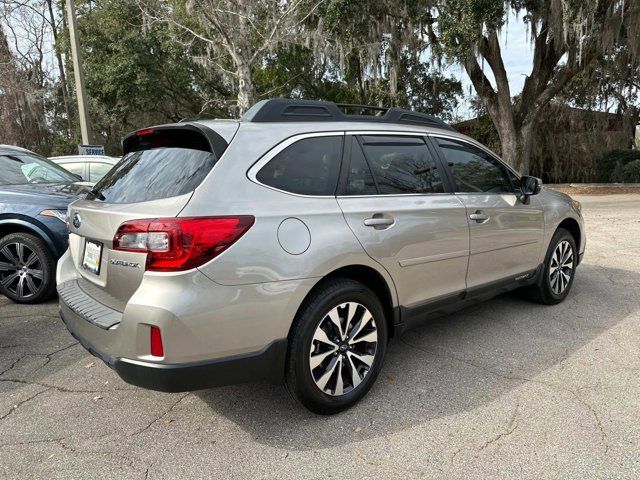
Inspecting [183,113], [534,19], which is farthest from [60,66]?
[534,19]

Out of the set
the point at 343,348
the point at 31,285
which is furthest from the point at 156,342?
the point at 31,285

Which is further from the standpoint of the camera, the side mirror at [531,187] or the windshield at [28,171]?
the windshield at [28,171]

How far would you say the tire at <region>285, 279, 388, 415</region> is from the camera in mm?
2613

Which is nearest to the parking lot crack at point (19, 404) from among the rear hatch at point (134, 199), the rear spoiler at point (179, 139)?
the rear hatch at point (134, 199)

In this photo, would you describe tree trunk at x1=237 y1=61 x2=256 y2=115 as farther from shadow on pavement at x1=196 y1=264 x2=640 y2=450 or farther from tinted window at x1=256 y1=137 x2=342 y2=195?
tinted window at x1=256 y1=137 x2=342 y2=195

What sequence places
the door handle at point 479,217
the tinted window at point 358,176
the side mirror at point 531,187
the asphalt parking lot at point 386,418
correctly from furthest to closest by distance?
the side mirror at point 531,187, the door handle at point 479,217, the tinted window at point 358,176, the asphalt parking lot at point 386,418

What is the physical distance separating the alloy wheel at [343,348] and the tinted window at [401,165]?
0.86m

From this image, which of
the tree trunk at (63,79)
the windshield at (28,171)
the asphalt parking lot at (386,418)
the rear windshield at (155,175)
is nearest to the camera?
the asphalt parking lot at (386,418)

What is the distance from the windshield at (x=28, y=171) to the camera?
17.7ft

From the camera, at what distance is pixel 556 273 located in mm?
4680

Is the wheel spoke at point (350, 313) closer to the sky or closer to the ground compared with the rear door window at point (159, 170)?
closer to the ground

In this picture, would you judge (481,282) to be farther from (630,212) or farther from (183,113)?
(183,113)

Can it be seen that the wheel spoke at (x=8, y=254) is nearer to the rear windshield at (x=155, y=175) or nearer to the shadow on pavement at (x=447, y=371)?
the rear windshield at (x=155, y=175)

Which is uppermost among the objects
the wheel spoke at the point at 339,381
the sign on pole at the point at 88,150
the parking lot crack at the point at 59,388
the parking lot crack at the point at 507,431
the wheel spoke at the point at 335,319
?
the sign on pole at the point at 88,150
